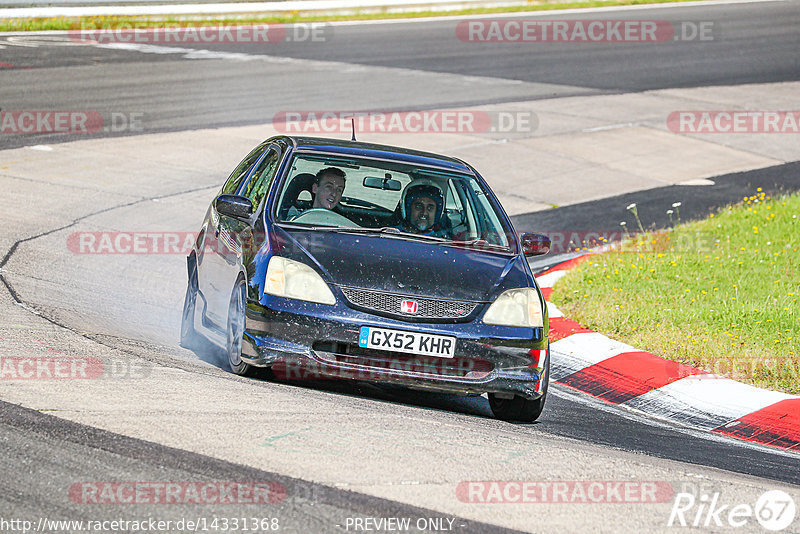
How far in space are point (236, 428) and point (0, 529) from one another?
1532 mm

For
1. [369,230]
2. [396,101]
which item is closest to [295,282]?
[369,230]

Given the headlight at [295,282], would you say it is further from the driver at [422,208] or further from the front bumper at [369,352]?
the driver at [422,208]

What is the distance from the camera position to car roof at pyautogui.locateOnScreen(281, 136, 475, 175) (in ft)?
26.8

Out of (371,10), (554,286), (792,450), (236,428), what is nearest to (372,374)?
(236,428)

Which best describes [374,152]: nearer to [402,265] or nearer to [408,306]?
[402,265]

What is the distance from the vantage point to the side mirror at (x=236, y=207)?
768 cm

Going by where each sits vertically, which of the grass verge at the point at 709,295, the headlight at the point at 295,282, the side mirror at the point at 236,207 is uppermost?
the side mirror at the point at 236,207

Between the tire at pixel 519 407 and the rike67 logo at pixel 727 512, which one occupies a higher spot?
the rike67 logo at pixel 727 512

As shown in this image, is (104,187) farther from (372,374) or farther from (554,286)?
(372,374)

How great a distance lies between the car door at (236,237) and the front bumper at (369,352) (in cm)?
62

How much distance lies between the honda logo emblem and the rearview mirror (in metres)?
1.29

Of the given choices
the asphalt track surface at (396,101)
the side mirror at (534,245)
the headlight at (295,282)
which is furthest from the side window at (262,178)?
the side mirror at (534,245)

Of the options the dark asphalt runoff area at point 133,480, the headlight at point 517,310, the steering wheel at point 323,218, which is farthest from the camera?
the steering wheel at point 323,218

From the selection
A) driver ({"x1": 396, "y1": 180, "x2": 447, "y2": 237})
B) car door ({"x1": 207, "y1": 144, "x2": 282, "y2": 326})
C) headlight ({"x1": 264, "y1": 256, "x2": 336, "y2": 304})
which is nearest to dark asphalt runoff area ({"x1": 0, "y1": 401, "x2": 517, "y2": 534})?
headlight ({"x1": 264, "y1": 256, "x2": 336, "y2": 304})
